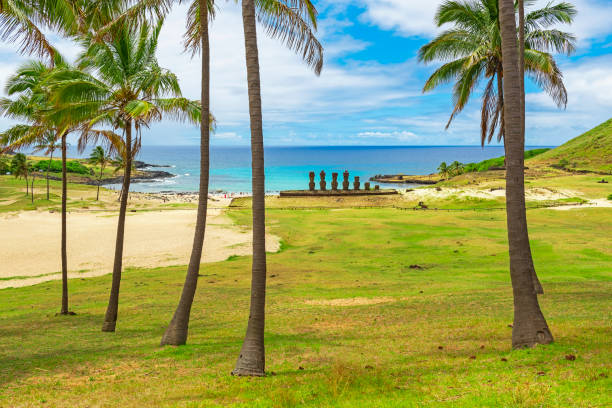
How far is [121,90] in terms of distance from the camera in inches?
560

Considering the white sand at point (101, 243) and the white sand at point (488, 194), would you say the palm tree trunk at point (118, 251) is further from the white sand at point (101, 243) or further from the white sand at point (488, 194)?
the white sand at point (488, 194)

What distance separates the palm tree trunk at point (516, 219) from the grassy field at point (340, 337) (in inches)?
16.7

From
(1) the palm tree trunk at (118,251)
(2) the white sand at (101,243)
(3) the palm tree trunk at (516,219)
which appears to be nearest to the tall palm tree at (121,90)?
(1) the palm tree trunk at (118,251)

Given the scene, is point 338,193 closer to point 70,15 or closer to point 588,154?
point 70,15

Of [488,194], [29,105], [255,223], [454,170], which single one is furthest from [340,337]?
[454,170]

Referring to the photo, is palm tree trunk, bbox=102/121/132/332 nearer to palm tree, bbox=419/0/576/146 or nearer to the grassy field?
the grassy field

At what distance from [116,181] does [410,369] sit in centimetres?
14429

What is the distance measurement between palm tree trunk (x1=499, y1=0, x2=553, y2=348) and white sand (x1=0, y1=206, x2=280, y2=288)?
2476cm

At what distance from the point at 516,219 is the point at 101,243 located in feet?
116

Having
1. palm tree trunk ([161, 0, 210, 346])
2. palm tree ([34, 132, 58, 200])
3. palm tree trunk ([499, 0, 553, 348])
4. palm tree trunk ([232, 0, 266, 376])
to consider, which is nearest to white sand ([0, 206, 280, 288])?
palm tree ([34, 132, 58, 200])

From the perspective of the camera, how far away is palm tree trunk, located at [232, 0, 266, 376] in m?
9.06

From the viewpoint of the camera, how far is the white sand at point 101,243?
30.5 meters

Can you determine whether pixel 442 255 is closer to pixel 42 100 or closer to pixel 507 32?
pixel 507 32

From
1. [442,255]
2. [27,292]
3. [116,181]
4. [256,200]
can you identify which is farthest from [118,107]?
[116,181]
